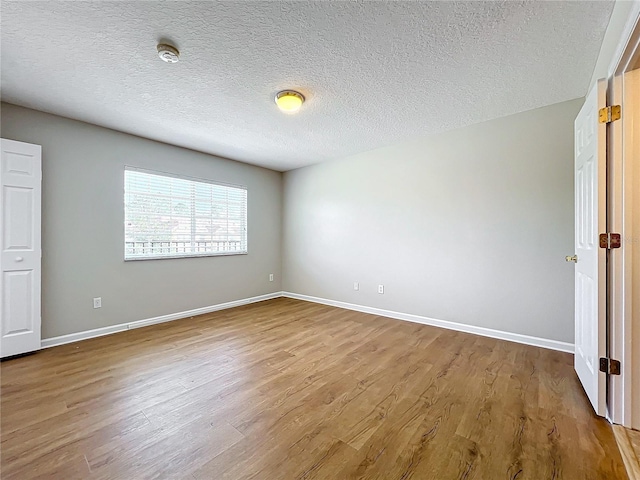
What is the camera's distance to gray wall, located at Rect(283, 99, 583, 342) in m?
2.85

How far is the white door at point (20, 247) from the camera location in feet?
8.44

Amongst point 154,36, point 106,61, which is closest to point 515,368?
point 154,36

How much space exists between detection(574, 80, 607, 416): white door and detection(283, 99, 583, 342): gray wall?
2.40 ft

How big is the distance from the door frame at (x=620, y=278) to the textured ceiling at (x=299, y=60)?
2.21 ft

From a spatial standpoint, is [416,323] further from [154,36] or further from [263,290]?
[154,36]

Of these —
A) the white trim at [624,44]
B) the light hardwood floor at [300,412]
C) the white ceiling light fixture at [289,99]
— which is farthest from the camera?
the white ceiling light fixture at [289,99]

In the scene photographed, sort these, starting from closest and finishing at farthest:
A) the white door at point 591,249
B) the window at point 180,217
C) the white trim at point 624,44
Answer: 1. the white trim at point 624,44
2. the white door at point 591,249
3. the window at point 180,217

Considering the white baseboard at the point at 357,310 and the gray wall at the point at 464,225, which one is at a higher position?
the gray wall at the point at 464,225

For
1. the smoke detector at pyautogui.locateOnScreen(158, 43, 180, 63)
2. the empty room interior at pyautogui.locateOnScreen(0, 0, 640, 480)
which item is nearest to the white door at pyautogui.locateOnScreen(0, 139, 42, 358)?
the empty room interior at pyautogui.locateOnScreen(0, 0, 640, 480)

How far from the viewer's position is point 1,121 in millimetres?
2674

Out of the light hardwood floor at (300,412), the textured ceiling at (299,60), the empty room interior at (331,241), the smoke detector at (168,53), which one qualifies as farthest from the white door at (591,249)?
the smoke detector at (168,53)

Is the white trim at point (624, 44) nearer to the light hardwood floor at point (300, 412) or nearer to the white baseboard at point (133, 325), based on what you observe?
the light hardwood floor at point (300, 412)

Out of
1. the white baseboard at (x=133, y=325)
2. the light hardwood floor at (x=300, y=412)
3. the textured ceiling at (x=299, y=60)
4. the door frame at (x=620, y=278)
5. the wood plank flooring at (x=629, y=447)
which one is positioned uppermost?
the textured ceiling at (x=299, y=60)

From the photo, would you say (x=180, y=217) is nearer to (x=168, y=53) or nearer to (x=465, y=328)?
(x=168, y=53)
